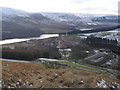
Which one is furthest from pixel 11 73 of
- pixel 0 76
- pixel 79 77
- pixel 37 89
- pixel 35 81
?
pixel 79 77

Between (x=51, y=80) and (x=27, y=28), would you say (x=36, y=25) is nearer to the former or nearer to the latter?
(x=27, y=28)

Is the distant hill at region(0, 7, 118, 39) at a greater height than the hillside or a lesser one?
greater

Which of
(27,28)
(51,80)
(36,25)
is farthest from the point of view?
(36,25)

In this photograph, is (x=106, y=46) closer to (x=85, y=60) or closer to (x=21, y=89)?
(x=85, y=60)

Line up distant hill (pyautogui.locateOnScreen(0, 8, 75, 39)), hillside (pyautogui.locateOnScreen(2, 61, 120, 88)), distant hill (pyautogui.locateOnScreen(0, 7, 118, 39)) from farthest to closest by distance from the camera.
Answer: distant hill (pyautogui.locateOnScreen(0, 7, 118, 39)) → distant hill (pyautogui.locateOnScreen(0, 8, 75, 39)) → hillside (pyautogui.locateOnScreen(2, 61, 120, 88))

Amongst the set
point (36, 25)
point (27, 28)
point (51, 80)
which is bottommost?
point (51, 80)

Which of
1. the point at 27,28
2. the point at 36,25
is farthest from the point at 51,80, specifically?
the point at 36,25

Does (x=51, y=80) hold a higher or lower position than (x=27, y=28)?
lower

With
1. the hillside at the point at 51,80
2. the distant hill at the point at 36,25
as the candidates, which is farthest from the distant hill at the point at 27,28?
the hillside at the point at 51,80

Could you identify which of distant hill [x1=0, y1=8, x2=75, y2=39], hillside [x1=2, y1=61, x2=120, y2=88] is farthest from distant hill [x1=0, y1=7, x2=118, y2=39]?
hillside [x1=2, y1=61, x2=120, y2=88]

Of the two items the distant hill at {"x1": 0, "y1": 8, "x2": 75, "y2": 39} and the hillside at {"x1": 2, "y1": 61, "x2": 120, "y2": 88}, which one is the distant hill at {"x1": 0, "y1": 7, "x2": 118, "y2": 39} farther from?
the hillside at {"x1": 2, "y1": 61, "x2": 120, "y2": 88}

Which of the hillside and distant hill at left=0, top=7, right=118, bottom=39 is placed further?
distant hill at left=0, top=7, right=118, bottom=39
